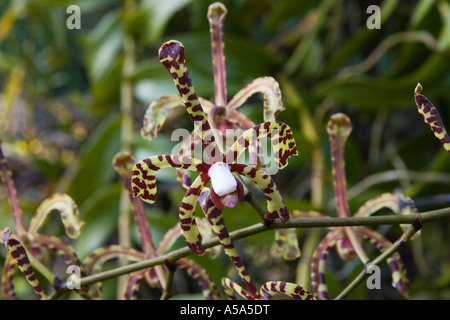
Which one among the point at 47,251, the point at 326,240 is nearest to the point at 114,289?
the point at 47,251

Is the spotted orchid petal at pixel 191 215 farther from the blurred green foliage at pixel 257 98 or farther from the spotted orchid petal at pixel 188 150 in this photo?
the blurred green foliage at pixel 257 98

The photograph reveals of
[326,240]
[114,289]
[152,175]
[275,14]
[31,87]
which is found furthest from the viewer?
[31,87]

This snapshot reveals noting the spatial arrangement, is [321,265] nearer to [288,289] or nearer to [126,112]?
[288,289]

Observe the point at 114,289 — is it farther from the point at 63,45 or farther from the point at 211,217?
the point at 63,45

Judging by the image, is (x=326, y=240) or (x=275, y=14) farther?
(x=275, y=14)

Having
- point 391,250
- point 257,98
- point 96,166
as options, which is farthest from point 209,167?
point 257,98

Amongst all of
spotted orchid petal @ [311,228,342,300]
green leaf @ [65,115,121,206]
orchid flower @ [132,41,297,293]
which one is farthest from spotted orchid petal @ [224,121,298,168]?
green leaf @ [65,115,121,206]

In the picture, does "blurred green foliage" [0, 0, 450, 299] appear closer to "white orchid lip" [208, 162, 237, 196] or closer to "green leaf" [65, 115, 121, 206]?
"green leaf" [65, 115, 121, 206]
